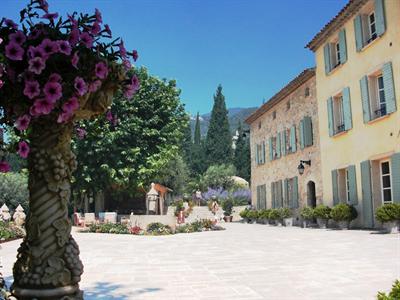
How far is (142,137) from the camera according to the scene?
25859 millimetres

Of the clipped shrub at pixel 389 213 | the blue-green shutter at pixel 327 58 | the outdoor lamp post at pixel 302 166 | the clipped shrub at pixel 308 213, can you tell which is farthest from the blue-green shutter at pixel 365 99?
the outdoor lamp post at pixel 302 166

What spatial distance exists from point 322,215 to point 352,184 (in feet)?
5.50

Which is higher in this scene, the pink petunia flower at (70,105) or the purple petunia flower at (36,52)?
the purple petunia flower at (36,52)

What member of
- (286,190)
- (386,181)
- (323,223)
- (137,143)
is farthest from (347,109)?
(137,143)

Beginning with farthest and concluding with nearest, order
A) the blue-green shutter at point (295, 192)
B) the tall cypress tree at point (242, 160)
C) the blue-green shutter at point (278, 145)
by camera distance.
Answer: the tall cypress tree at point (242, 160) < the blue-green shutter at point (278, 145) < the blue-green shutter at point (295, 192)

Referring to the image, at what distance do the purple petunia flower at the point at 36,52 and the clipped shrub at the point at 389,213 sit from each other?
11.6 m

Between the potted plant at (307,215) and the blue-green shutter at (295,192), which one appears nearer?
the potted plant at (307,215)

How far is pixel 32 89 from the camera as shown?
2504mm

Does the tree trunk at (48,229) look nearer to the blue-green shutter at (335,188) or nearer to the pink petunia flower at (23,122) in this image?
the pink petunia flower at (23,122)

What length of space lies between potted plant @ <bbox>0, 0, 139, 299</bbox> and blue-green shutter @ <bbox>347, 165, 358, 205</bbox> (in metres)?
14.1

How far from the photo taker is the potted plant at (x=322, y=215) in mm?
16281

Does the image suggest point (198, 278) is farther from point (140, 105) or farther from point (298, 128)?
point (140, 105)

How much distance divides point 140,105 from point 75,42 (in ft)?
77.9

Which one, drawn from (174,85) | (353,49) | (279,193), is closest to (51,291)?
(353,49)
